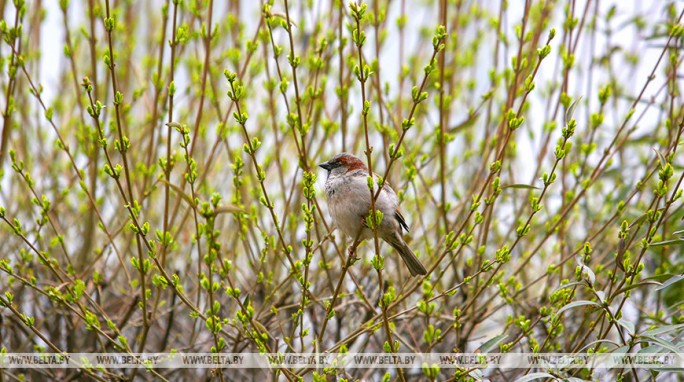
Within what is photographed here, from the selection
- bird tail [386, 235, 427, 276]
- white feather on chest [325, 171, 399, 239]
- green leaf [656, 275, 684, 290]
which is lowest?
green leaf [656, 275, 684, 290]

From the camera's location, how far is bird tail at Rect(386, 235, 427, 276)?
3.74m

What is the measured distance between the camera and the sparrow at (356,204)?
3941 millimetres

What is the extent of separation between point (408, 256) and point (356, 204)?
39cm

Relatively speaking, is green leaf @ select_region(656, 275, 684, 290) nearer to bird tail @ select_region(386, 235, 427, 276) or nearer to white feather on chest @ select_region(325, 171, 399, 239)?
bird tail @ select_region(386, 235, 427, 276)

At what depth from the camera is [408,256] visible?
12.7ft

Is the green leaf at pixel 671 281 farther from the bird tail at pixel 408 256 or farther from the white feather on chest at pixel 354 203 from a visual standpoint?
the white feather on chest at pixel 354 203

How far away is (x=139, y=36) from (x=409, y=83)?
2.23m

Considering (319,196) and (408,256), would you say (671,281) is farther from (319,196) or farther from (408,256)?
(319,196)

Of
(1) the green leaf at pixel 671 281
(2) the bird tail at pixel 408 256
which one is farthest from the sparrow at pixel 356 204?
(1) the green leaf at pixel 671 281

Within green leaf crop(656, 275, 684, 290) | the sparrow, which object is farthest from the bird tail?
green leaf crop(656, 275, 684, 290)

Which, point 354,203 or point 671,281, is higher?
point 354,203

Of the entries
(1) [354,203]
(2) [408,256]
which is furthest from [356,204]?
(2) [408,256]

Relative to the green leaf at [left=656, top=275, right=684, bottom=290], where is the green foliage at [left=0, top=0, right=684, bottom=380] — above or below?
above

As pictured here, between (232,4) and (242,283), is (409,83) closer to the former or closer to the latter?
(232,4)
